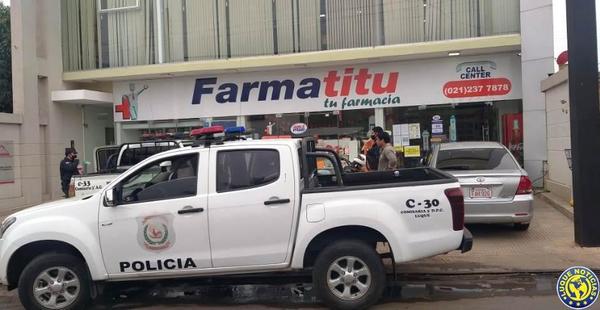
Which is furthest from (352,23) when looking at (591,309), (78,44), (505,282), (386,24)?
(591,309)

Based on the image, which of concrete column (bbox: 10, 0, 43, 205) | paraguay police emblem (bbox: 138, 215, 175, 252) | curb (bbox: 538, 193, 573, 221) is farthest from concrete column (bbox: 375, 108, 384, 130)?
paraguay police emblem (bbox: 138, 215, 175, 252)

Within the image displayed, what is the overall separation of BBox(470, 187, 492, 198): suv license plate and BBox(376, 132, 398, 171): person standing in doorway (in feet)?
6.06

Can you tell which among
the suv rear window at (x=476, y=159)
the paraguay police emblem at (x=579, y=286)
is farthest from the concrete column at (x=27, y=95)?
Result: the paraguay police emblem at (x=579, y=286)

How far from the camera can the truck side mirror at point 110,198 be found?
588 cm

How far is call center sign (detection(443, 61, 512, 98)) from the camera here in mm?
15820

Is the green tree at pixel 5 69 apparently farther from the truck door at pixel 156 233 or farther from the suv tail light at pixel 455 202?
the suv tail light at pixel 455 202

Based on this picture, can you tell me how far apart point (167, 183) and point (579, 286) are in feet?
13.4

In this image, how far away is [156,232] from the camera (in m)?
5.91

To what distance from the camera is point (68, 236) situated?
5895 mm

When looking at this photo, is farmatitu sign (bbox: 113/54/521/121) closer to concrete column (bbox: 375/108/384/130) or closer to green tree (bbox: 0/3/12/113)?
concrete column (bbox: 375/108/384/130)

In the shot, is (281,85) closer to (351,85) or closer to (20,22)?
(351,85)

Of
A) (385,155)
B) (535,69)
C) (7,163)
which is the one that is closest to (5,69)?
(7,163)

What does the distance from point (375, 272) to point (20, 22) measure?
50.3ft

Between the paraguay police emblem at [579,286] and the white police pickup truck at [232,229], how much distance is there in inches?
82.9
